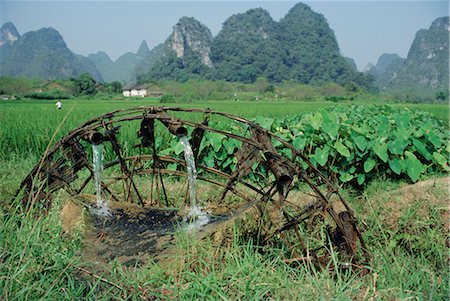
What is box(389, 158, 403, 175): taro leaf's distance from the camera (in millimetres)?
4239

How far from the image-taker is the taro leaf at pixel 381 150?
421 centimetres

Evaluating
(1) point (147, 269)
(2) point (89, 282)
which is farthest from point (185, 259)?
(2) point (89, 282)

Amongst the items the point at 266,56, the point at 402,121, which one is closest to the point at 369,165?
the point at 402,121

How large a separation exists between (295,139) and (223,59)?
86287mm

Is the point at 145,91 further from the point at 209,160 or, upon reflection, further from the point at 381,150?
the point at 381,150

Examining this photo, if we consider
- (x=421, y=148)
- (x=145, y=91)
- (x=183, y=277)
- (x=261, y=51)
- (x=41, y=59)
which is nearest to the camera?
(x=183, y=277)

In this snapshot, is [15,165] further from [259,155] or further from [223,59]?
[223,59]

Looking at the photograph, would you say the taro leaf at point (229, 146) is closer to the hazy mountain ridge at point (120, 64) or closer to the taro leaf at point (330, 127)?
the taro leaf at point (330, 127)

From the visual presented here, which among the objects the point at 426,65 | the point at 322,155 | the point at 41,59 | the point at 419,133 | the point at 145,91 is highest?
the point at 41,59

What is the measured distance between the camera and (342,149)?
4.29 m

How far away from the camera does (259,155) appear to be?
6.73 feet

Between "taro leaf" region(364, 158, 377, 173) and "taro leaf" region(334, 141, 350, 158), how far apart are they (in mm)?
231

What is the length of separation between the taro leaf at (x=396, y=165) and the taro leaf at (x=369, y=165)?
0.17m

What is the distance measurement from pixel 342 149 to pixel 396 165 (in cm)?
58
